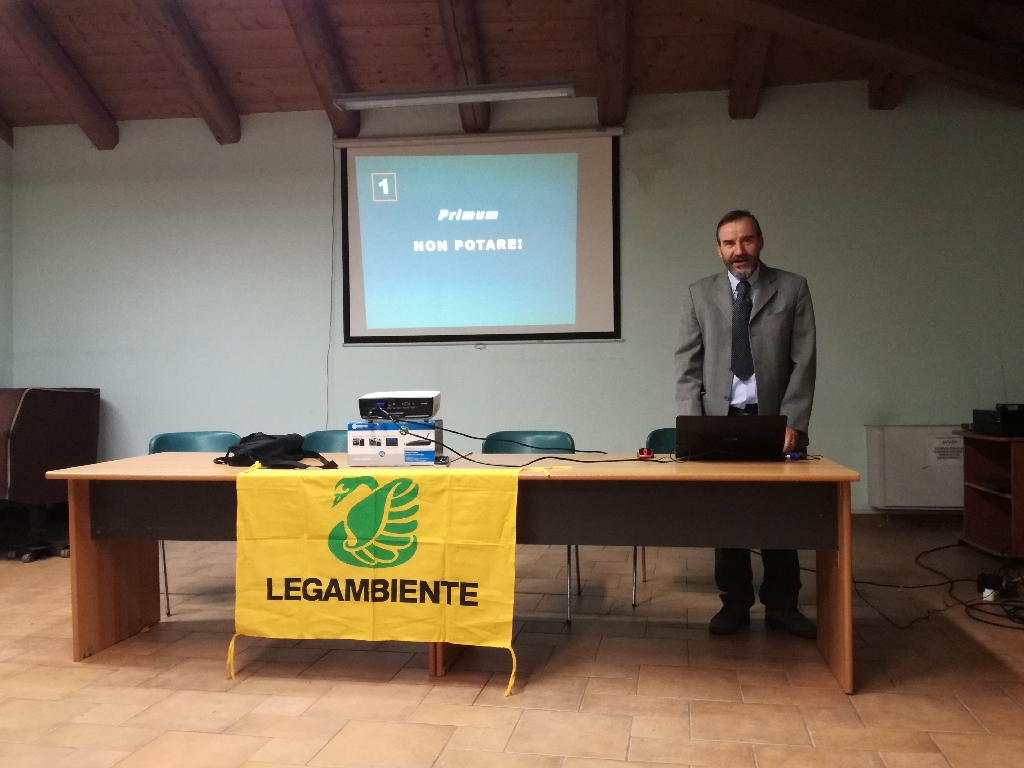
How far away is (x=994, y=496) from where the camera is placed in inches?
176

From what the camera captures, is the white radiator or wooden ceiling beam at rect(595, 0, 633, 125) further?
the white radiator

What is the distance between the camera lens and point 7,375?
233 inches

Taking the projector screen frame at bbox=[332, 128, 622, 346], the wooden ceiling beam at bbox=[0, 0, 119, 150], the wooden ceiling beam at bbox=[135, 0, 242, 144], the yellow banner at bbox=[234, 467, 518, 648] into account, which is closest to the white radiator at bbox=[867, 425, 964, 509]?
the projector screen frame at bbox=[332, 128, 622, 346]

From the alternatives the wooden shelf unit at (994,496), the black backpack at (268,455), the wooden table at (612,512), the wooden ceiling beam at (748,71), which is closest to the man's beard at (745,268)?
the wooden table at (612,512)

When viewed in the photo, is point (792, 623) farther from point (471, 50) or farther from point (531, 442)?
point (471, 50)

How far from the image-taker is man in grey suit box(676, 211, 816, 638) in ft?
9.80

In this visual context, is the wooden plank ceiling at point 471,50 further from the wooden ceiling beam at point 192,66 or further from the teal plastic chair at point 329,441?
the teal plastic chair at point 329,441

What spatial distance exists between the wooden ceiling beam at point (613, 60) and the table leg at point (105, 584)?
3657 millimetres

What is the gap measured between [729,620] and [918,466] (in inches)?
108

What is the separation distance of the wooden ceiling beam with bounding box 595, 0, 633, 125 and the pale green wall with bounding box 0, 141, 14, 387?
4.49m

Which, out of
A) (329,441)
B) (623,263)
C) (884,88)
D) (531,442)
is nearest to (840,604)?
(531,442)

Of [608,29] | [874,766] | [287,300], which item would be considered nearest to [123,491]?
[874,766]

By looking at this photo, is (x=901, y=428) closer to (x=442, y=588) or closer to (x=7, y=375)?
(x=442, y=588)

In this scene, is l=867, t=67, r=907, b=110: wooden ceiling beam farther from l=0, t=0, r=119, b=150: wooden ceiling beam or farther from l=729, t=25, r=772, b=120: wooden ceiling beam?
l=0, t=0, r=119, b=150: wooden ceiling beam
